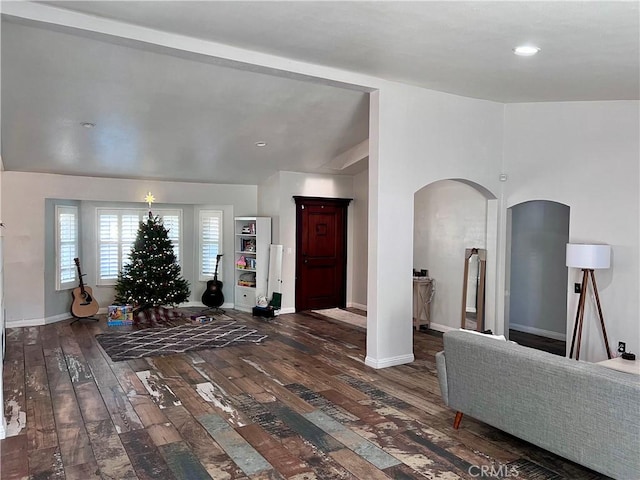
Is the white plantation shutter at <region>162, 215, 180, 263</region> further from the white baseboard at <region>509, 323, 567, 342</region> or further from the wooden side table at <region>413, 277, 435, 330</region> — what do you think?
the white baseboard at <region>509, 323, 567, 342</region>

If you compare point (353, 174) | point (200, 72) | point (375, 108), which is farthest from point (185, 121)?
point (353, 174)

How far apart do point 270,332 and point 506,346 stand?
428cm

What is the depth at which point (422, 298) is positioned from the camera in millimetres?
7086

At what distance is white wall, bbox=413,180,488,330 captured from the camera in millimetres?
6496

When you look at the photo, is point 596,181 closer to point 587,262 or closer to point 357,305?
point 587,262

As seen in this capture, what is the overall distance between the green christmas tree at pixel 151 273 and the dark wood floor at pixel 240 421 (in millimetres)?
2099

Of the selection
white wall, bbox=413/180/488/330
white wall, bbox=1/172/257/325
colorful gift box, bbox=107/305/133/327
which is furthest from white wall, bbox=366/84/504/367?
white wall, bbox=1/172/257/325

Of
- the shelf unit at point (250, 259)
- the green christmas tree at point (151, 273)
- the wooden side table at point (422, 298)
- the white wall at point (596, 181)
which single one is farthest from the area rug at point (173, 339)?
the white wall at point (596, 181)

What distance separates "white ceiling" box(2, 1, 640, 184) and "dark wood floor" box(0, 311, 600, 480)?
9.30 feet

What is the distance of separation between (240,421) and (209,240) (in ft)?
19.0

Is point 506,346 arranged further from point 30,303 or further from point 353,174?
point 30,303

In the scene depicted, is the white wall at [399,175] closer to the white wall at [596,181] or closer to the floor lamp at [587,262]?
the white wall at [596,181]

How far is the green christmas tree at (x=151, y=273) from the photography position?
7906 millimetres

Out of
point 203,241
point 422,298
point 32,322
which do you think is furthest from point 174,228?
point 422,298
